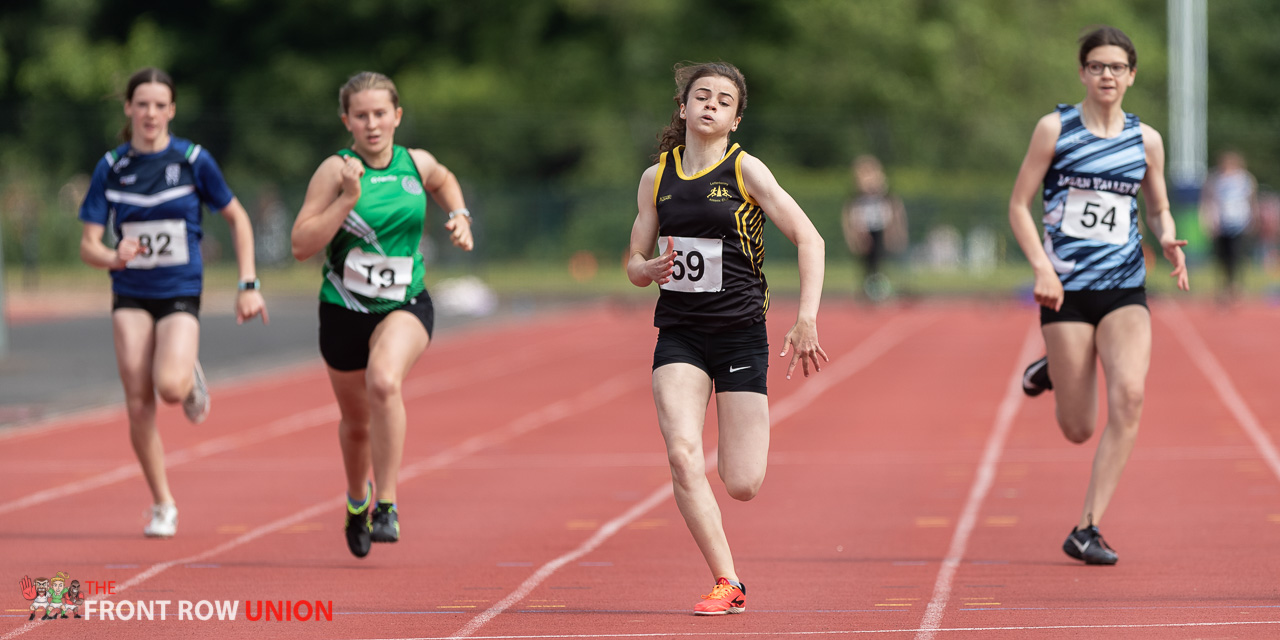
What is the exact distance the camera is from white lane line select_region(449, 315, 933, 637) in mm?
6200

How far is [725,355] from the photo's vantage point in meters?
5.84

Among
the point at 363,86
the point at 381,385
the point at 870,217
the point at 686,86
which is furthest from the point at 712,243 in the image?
the point at 870,217

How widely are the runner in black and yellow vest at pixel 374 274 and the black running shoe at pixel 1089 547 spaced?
2.63 meters

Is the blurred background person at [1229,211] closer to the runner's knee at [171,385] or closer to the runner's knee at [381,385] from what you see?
the runner's knee at [171,385]

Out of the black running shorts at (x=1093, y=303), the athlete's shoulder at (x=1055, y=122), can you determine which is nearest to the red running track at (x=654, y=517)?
the black running shorts at (x=1093, y=303)

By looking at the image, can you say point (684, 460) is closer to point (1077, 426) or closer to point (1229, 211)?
point (1077, 426)

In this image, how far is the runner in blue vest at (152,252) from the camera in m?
7.75

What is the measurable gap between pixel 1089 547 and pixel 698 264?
81.7 inches

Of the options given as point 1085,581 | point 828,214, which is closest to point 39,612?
point 1085,581

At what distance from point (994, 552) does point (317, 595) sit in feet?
9.05

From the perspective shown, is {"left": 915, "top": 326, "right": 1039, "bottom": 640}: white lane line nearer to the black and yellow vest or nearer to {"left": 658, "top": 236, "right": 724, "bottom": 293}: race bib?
the black and yellow vest

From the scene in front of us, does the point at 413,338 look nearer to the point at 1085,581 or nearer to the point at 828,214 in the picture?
the point at 1085,581

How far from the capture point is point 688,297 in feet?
19.3

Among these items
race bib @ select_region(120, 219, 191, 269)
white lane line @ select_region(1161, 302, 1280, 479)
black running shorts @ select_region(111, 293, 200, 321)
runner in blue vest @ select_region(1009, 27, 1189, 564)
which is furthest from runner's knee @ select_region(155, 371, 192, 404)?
white lane line @ select_region(1161, 302, 1280, 479)
